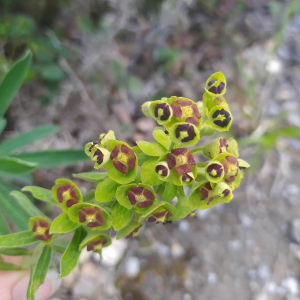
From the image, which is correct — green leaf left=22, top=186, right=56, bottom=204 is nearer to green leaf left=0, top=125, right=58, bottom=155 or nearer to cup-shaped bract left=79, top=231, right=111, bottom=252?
cup-shaped bract left=79, top=231, right=111, bottom=252

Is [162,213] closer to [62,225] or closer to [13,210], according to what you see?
[62,225]

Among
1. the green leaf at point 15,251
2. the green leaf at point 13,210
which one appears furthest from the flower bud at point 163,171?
the green leaf at point 13,210

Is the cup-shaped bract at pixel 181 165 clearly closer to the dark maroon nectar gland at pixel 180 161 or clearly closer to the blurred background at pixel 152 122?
the dark maroon nectar gland at pixel 180 161

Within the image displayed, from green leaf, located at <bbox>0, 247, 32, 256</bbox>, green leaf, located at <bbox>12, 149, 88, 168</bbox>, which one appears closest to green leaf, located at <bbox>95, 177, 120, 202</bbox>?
green leaf, located at <bbox>0, 247, 32, 256</bbox>

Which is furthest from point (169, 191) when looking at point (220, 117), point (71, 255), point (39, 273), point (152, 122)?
point (152, 122)

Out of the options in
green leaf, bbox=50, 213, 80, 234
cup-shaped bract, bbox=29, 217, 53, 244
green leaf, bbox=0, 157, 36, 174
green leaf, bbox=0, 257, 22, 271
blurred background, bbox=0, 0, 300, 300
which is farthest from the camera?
blurred background, bbox=0, 0, 300, 300
